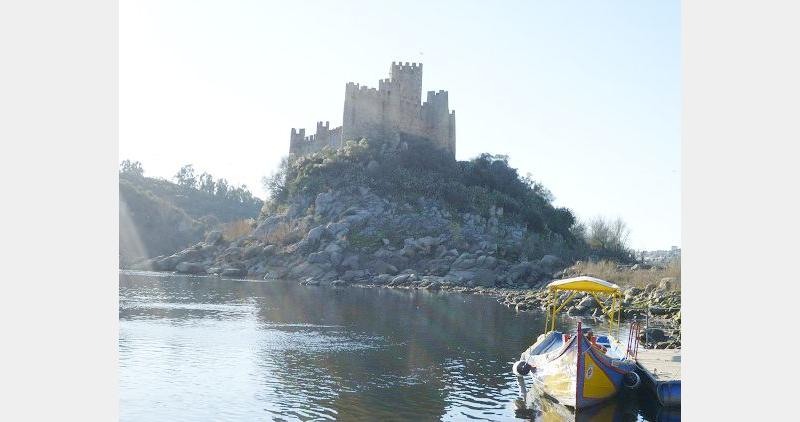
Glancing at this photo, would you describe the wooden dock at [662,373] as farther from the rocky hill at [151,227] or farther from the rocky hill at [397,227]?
the rocky hill at [151,227]

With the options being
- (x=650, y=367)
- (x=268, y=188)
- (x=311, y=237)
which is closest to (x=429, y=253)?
(x=311, y=237)

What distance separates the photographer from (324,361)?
93.0 feet

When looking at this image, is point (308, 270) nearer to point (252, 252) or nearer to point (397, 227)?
point (252, 252)

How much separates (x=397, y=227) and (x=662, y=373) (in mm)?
57024

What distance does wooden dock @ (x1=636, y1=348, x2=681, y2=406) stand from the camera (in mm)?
21641

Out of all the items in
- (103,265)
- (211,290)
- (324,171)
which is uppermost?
(324,171)

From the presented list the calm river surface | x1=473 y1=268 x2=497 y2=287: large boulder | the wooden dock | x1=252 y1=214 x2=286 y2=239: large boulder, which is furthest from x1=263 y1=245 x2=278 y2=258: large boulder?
the wooden dock

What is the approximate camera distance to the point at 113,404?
12625 millimetres

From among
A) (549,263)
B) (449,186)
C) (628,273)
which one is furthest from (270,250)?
(628,273)

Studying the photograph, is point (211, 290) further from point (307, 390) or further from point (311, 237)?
point (307, 390)

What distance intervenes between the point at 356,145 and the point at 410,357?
202 feet

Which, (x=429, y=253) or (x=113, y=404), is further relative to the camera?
(x=429, y=253)

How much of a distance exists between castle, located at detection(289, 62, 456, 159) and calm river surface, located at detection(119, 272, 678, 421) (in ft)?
139

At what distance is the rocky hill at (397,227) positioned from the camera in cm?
7244
